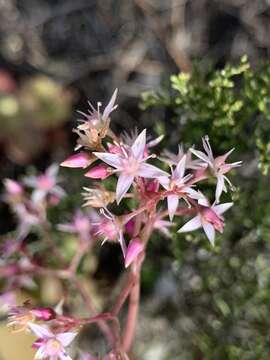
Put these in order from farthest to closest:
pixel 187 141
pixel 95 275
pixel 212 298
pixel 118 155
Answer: pixel 95 275 → pixel 212 298 → pixel 187 141 → pixel 118 155

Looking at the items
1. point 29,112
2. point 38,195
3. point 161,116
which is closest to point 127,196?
point 38,195

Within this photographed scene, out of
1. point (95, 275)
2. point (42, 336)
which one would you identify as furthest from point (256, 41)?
point (42, 336)

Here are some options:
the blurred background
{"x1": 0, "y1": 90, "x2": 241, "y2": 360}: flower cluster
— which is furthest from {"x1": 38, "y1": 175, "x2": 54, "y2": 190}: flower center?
{"x1": 0, "y1": 90, "x2": 241, "y2": 360}: flower cluster

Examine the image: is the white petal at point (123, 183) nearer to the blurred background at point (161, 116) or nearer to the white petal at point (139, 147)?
the white petal at point (139, 147)

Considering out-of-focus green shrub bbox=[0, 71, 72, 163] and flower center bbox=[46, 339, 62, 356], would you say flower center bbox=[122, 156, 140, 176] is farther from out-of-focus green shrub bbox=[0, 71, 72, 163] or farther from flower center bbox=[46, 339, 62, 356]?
out-of-focus green shrub bbox=[0, 71, 72, 163]

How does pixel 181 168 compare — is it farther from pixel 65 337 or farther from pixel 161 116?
pixel 161 116

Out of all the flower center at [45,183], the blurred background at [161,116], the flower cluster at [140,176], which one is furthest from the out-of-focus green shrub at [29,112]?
the flower cluster at [140,176]

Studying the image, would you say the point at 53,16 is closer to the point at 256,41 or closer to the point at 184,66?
the point at 184,66
